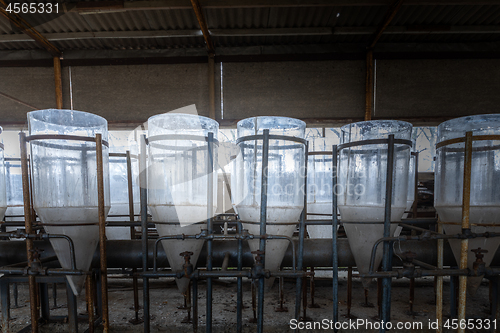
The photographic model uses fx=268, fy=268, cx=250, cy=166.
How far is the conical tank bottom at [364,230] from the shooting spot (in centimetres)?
213

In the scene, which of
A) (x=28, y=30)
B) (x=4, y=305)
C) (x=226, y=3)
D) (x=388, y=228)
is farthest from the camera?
(x=28, y=30)

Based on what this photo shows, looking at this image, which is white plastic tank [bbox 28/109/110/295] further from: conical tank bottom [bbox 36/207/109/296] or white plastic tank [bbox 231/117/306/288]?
white plastic tank [bbox 231/117/306/288]

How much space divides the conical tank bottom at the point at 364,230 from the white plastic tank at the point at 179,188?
116 centimetres

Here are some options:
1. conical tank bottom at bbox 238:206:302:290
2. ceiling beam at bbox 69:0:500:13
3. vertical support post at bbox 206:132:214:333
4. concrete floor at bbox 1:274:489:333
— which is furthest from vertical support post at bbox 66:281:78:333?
ceiling beam at bbox 69:0:500:13

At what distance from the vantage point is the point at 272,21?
5113 millimetres

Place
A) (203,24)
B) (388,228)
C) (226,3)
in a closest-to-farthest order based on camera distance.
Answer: (388,228) → (226,3) → (203,24)

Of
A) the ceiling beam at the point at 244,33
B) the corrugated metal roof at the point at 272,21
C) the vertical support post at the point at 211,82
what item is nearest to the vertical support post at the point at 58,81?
the corrugated metal roof at the point at 272,21

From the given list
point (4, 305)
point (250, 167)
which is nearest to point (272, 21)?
point (250, 167)

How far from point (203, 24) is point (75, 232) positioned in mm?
4069

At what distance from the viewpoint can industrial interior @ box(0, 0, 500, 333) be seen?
2061mm

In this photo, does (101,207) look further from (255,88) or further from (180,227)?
(255,88)

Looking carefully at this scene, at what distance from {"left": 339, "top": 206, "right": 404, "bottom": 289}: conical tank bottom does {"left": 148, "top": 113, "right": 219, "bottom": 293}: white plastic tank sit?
1159mm

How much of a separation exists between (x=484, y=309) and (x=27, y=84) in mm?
8741

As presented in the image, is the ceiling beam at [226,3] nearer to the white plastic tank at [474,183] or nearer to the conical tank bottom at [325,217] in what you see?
the white plastic tank at [474,183]
